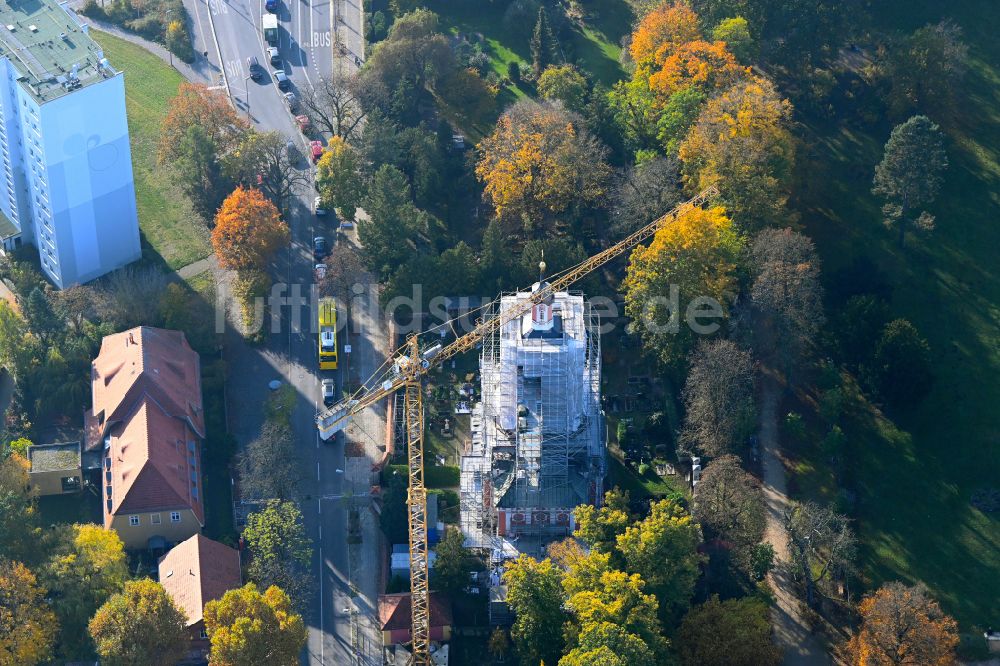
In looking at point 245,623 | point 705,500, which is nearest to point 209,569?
point 245,623

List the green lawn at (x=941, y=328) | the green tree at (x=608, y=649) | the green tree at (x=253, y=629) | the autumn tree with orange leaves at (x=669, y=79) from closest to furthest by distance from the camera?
the green tree at (x=608, y=649) < the green tree at (x=253, y=629) < the green lawn at (x=941, y=328) < the autumn tree with orange leaves at (x=669, y=79)

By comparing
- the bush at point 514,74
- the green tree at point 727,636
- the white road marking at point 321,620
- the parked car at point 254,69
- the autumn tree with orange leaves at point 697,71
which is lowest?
the white road marking at point 321,620

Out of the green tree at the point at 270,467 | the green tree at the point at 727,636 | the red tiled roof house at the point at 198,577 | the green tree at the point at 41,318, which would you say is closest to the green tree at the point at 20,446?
the green tree at the point at 41,318

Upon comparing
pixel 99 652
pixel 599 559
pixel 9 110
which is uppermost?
pixel 9 110

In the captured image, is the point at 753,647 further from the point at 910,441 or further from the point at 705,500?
the point at 910,441

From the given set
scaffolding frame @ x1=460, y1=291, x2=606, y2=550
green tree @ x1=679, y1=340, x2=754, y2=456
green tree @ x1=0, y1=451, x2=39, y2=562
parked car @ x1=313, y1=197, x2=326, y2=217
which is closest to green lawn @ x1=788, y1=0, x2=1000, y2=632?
green tree @ x1=679, y1=340, x2=754, y2=456

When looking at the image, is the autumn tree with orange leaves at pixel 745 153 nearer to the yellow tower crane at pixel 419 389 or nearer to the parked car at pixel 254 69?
the yellow tower crane at pixel 419 389
